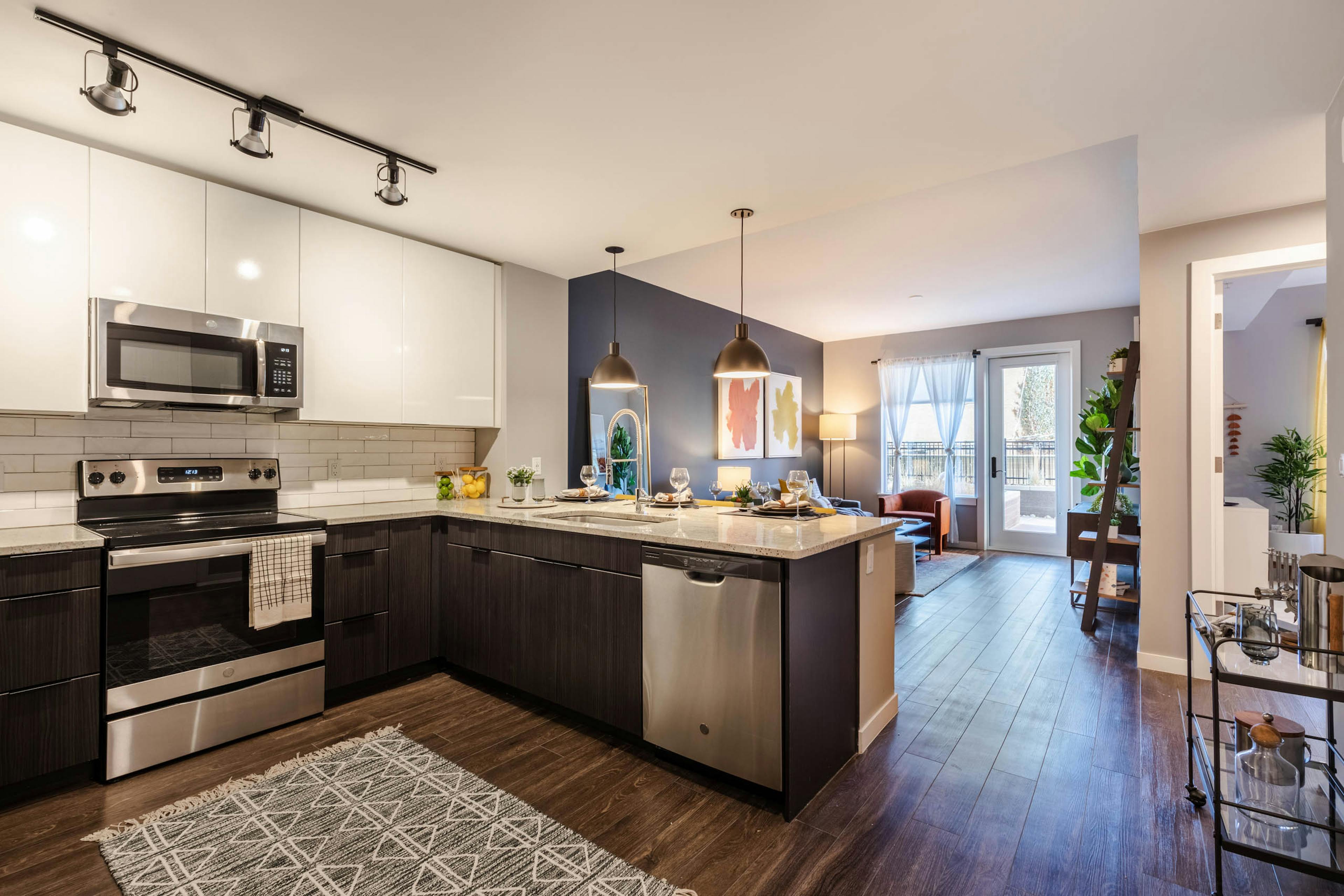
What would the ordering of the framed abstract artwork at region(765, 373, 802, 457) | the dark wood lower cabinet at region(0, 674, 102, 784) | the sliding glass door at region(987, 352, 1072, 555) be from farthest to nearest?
the framed abstract artwork at region(765, 373, 802, 457) → the sliding glass door at region(987, 352, 1072, 555) → the dark wood lower cabinet at region(0, 674, 102, 784)

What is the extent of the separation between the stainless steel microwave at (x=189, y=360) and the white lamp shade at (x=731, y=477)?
4.06m

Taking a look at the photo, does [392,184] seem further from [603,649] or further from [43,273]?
[603,649]

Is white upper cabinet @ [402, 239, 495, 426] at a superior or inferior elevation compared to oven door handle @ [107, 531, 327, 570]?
superior

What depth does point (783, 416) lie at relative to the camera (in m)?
7.50

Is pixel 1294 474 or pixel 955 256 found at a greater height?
pixel 955 256

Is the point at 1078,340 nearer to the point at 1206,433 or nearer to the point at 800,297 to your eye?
the point at 800,297

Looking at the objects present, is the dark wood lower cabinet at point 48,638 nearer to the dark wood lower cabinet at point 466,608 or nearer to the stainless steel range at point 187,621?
the stainless steel range at point 187,621

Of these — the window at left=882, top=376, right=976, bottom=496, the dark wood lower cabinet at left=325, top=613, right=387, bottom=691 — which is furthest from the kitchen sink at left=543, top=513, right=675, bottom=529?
the window at left=882, top=376, right=976, bottom=496

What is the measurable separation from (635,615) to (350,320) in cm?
220

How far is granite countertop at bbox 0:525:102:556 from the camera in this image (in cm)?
206

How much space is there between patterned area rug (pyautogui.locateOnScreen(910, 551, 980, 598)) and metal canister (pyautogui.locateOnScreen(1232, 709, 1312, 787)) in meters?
3.06

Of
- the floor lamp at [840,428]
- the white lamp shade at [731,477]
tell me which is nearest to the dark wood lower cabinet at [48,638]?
the white lamp shade at [731,477]

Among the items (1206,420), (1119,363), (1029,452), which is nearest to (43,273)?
(1206,420)

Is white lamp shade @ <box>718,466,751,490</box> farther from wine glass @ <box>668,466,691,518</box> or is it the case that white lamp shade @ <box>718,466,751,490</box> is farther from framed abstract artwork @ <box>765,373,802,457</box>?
wine glass @ <box>668,466,691,518</box>
